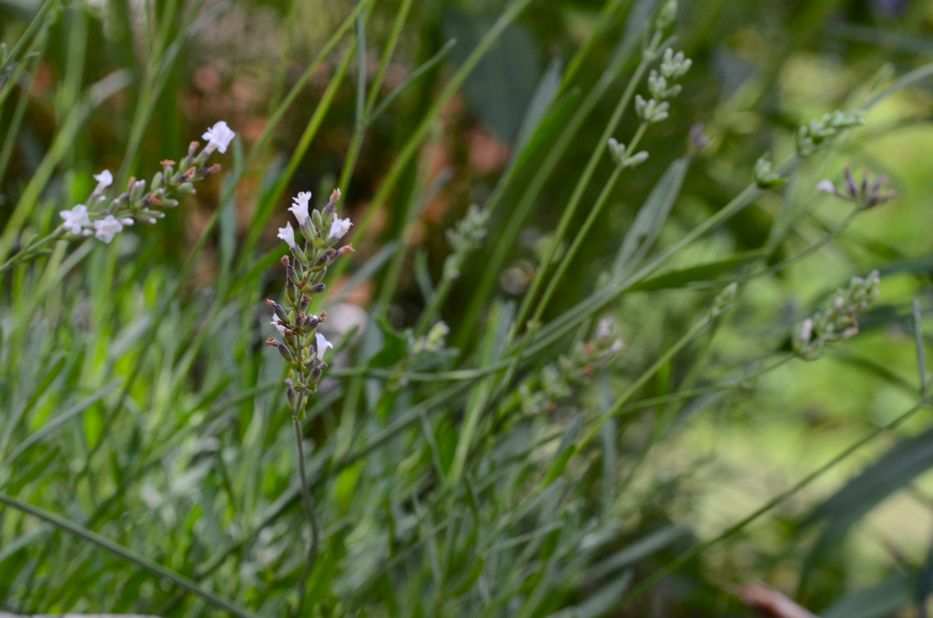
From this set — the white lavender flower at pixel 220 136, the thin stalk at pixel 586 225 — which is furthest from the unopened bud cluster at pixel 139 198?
the thin stalk at pixel 586 225

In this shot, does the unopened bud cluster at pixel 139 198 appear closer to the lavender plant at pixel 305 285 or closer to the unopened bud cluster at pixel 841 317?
the lavender plant at pixel 305 285

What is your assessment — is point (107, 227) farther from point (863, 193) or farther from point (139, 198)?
point (863, 193)

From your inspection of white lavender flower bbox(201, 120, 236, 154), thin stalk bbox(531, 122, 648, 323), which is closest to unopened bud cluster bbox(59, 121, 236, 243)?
white lavender flower bbox(201, 120, 236, 154)

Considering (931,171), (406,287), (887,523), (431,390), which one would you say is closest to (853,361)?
(431,390)

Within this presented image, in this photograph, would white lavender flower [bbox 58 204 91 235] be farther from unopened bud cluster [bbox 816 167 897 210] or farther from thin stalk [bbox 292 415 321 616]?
unopened bud cluster [bbox 816 167 897 210]

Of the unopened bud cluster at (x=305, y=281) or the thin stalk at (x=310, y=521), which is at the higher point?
the unopened bud cluster at (x=305, y=281)

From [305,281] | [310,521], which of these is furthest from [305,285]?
[310,521]
